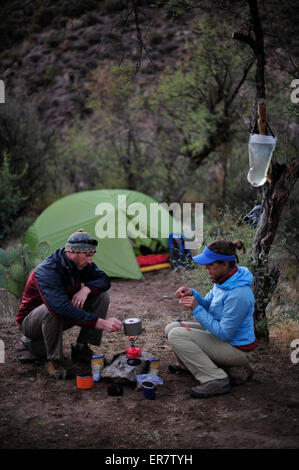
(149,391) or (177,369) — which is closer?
(149,391)

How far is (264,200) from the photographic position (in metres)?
3.98

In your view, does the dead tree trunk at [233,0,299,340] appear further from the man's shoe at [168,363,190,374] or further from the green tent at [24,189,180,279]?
the green tent at [24,189,180,279]

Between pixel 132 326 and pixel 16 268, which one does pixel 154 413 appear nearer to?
pixel 132 326

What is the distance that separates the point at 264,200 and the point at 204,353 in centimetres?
160

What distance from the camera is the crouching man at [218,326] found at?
3002 millimetres

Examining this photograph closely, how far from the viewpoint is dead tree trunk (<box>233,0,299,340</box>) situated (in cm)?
385

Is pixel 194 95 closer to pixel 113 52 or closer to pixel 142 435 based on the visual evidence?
pixel 113 52

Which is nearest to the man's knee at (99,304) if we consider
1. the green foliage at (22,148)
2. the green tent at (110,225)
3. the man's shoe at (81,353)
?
the man's shoe at (81,353)

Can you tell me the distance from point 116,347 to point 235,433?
5.91 ft

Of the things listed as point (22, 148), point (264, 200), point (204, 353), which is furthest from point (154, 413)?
point (22, 148)

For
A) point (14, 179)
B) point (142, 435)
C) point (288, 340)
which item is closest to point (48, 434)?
point (142, 435)

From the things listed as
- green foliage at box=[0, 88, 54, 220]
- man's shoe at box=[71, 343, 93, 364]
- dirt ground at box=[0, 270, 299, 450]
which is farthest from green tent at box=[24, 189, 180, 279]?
man's shoe at box=[71, 343, 93, 364]

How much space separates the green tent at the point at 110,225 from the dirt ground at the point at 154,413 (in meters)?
3.05

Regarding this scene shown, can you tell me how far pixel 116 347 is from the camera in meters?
4.22
